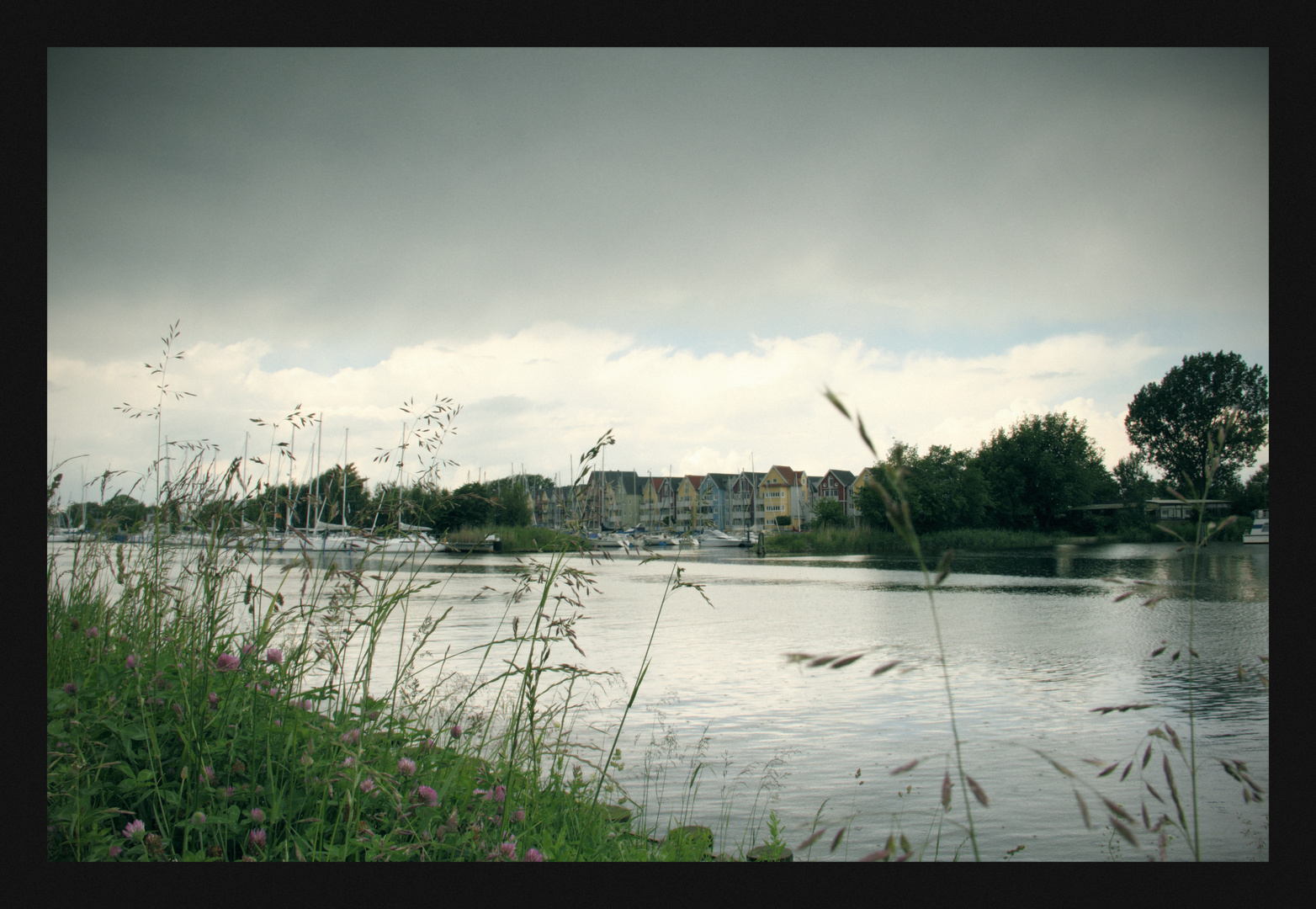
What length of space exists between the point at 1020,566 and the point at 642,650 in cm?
2333

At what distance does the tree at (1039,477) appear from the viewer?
135 ft

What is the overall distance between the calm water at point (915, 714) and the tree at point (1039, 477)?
92.2 feet

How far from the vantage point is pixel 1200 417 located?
18.4 metres

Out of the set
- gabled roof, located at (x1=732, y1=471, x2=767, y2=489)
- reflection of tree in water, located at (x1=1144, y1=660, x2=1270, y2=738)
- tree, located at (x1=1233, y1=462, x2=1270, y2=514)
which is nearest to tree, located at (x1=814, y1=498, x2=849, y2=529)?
gabled roof, located at (x1=732, y1=471, x2=767, y2=489)

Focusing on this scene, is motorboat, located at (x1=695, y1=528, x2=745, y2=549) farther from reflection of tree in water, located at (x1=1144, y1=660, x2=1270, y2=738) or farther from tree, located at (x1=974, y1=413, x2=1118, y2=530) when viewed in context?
reflection of tree in water, located at (x1=1144, y1=660, x2=1270, y2=738)

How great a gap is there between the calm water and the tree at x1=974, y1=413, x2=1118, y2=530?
2811 centimetres

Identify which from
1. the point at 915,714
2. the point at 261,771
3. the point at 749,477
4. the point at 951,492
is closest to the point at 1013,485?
the point at 951,492

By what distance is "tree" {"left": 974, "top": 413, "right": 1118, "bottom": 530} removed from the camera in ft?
135

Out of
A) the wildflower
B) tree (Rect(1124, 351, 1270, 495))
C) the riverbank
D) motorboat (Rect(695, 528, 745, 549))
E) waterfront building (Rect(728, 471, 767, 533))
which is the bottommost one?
motorboat (Rect(695, 528, 745, 549))

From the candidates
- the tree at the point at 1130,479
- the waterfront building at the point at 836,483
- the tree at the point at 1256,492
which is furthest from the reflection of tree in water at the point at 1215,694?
the waterfront building at the point at 836,483

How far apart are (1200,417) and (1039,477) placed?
24.9 m

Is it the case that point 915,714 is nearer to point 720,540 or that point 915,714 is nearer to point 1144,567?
point 1144,567

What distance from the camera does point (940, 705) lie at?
20.6ft
